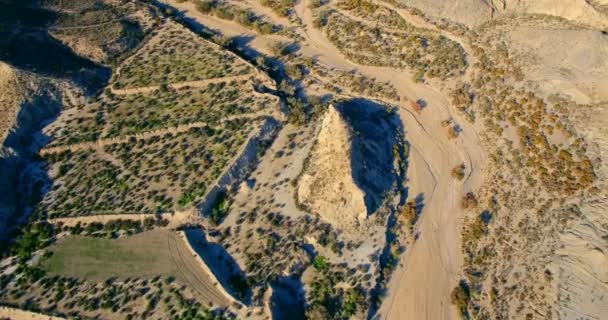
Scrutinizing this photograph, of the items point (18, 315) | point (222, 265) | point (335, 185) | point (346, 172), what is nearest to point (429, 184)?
point (346, 172)

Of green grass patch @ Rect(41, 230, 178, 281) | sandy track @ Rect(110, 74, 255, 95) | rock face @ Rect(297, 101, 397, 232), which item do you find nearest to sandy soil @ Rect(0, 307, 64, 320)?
green grass patch @ Rect(41, 230, 178, 281)

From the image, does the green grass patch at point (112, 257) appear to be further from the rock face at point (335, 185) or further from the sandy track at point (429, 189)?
the sandy track at point (429, 189)

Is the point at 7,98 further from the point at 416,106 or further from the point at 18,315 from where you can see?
the point at 416,106

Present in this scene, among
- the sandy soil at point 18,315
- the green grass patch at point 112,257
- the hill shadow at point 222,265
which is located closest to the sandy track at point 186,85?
the green grass patch at point 112,257

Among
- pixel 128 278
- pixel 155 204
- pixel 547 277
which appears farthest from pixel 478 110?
pixel 128 278

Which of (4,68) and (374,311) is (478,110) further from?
(4,68)

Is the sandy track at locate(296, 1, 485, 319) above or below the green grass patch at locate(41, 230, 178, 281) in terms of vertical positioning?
above

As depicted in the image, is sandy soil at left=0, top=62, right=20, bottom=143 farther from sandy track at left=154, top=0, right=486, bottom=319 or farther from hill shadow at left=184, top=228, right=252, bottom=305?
sandy track at left=154, top=0, right=486, bottom=319
